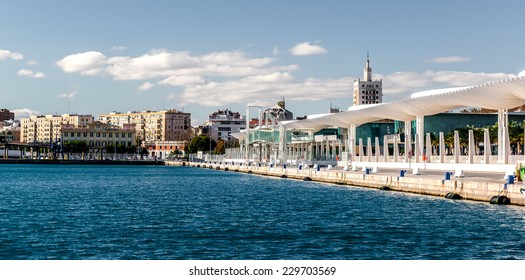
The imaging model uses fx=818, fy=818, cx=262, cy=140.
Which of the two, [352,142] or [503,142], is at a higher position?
[352,142]

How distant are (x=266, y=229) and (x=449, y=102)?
40595mm

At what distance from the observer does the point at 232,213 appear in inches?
1578

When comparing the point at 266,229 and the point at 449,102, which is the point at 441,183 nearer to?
Answer: the point at 266,229

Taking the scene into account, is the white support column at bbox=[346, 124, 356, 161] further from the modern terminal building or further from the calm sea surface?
the calm sea surface

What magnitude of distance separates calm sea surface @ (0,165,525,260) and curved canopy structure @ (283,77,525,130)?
42.1 feet

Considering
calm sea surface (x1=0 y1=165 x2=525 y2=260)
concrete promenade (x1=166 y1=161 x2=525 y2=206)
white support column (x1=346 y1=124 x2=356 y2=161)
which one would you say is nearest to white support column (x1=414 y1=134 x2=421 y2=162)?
concrete promenade (x1=166 y1=161 x2=525 y2=206)

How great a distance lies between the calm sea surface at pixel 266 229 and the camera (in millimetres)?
26038

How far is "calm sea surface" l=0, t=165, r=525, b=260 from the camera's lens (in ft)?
85.4

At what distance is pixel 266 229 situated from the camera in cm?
3241

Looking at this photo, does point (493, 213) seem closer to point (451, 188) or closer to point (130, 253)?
point (451, 188)

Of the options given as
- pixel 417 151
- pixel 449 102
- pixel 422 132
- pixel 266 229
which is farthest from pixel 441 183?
pixel 422 132

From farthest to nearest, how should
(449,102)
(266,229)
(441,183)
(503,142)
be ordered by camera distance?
(449,102), (503,142), (441,183), (266,229)
